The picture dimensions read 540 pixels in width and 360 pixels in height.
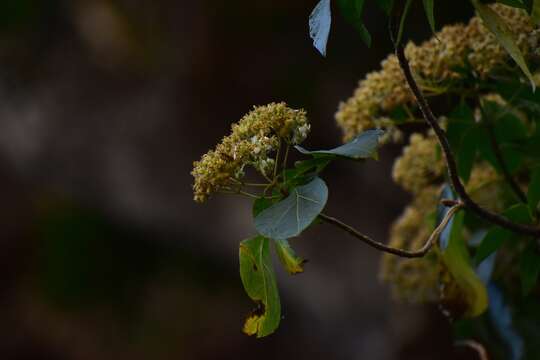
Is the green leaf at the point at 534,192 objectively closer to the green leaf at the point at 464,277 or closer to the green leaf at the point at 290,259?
the green leaf at the point at 464,277

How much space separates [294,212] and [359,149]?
0.08 m

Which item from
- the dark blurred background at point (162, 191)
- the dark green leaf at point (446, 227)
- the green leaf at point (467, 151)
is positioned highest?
the dark blurred background at point (162, 191)

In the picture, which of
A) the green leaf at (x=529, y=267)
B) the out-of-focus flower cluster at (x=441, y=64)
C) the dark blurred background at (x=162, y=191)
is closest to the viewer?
the out-of-focus flower cluster at (x=441, y=64)

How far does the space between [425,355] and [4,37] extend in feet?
6.19

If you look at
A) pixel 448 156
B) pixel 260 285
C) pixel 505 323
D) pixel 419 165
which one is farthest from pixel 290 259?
pixel 505 323

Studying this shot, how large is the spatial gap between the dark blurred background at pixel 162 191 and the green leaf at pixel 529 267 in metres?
1.12

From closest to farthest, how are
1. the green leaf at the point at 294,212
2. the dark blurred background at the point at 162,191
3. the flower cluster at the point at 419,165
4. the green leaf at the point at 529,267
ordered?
the green leaf at the point at 294,212 → the green leaf at the point at 529,267 → the flower cluster at the point at 419,165 → the dark blurred background at the point at 162,191

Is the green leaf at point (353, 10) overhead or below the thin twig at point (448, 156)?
overhead

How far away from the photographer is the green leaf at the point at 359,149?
563 mm

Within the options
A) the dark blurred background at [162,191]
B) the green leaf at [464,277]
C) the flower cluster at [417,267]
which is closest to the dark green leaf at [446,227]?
the green leaf at [464,277]

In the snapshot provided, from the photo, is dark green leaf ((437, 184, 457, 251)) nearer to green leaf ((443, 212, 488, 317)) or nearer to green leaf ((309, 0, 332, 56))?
green leaf ((443, 212, 488, 317))

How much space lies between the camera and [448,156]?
1.97 feet

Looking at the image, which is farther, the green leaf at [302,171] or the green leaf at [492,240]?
the green leaf at [492,240]

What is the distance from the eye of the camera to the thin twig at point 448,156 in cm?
55
